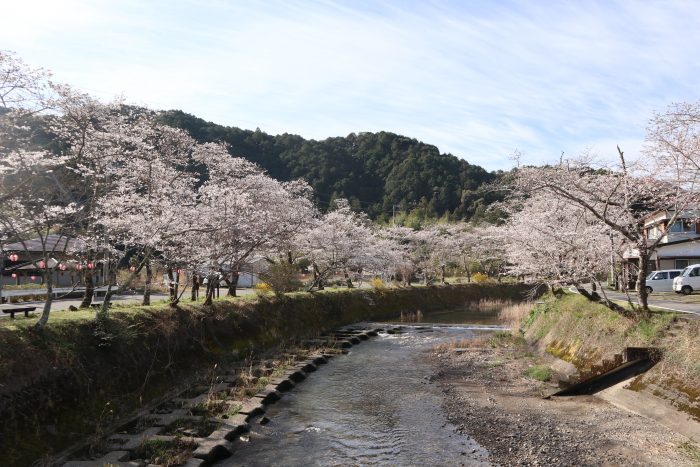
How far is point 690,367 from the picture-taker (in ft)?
34.3

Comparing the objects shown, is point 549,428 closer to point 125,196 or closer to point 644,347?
point 644,347

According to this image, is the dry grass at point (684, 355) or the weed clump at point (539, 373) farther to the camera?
the weed clump at point (539, 373)

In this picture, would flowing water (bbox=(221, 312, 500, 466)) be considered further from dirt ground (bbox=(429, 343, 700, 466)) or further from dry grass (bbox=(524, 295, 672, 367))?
dry grass (bbox=(524, 295, 672, 367))

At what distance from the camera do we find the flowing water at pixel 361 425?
9469mm

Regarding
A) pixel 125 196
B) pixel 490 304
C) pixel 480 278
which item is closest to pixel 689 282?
pixel 490 304

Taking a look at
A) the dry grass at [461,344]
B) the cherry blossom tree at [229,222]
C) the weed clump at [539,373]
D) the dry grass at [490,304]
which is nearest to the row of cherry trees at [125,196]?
the cherry blossom tree at [229,222]

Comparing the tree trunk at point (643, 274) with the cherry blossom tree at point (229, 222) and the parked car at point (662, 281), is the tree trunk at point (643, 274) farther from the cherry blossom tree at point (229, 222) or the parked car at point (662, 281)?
the parked car at point (662, 281)

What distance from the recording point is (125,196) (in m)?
15.2

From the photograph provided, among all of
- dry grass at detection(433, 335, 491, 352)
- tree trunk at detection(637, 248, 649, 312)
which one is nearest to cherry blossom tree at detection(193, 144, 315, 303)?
dry grass at detection(433, 335, 491, 352)

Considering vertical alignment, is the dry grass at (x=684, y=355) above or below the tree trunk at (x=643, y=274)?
below

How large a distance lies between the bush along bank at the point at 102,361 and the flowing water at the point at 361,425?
10.4 ft

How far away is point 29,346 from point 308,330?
1667cm

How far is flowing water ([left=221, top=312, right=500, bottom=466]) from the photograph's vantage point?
9469 mm

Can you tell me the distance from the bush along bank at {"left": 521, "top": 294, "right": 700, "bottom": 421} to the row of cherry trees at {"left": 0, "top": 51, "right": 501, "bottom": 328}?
1213 centimetres
